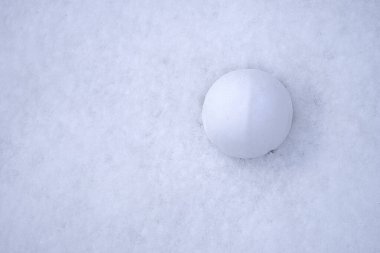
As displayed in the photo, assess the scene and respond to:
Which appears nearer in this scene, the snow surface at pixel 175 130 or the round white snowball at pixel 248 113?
the round white snowball at pixel 248 113

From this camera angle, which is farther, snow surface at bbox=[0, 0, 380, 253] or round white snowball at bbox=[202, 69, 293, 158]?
snow surface at bbox=[0, 0, 380, 253]

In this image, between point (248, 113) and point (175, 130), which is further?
point (175, 130)

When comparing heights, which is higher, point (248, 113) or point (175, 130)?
point (248, 113)
